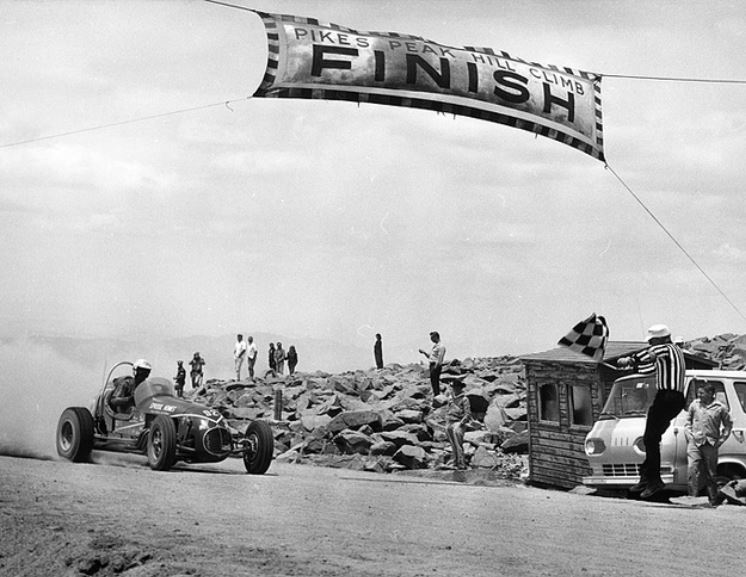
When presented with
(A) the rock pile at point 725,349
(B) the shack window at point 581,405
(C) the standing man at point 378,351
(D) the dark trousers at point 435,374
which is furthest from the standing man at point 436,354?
(C) the standing man at point 378,351

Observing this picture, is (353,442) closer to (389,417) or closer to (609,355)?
(389,417)

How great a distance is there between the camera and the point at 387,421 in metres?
26.1

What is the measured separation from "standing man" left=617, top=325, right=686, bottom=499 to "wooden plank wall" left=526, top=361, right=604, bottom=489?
18.6ft

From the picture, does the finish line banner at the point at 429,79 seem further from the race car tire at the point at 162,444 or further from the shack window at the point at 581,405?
the race car tire at the point at 162,444

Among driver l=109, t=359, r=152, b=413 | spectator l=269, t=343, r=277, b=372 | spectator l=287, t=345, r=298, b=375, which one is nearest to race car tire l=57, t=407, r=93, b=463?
driver l=109, t=359, r=152, b=413

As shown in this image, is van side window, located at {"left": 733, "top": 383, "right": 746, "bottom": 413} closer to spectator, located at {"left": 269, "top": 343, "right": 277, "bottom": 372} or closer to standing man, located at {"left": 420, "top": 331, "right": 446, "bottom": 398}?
standing man, located at {"left": 420, "top": 331, "right": 446, "bottom": 398}

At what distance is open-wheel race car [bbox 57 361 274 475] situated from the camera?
16906mm

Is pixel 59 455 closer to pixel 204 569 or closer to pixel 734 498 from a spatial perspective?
pixel 204 569

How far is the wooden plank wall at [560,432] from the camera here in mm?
19141

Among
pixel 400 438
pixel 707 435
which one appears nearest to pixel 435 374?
pixel 400 438

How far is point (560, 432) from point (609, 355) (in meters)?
2.02

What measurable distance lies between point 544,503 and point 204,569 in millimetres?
7014

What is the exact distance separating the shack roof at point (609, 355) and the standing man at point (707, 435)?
3446 mm

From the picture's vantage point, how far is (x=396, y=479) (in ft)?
61.8
